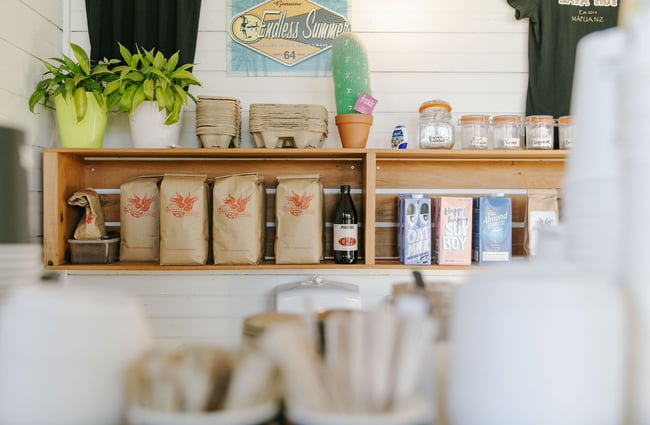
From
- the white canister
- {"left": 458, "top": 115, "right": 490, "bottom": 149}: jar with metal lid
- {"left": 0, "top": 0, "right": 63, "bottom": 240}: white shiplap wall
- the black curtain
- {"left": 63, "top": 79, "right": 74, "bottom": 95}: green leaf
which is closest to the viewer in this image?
the white canister

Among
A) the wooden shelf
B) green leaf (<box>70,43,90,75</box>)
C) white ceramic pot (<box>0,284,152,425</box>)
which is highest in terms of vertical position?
green leaf (<box>70,43,90,75</box>)

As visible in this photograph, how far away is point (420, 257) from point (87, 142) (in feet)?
4.81

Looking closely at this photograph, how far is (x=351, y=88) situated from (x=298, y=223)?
23.7 inches

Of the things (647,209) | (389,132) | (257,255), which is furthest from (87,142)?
(647,209)

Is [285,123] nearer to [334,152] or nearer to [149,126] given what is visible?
[334,152]

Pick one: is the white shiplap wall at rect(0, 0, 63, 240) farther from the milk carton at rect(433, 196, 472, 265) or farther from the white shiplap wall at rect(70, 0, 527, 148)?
the milk carton at rect(433, 196, 472, 265)

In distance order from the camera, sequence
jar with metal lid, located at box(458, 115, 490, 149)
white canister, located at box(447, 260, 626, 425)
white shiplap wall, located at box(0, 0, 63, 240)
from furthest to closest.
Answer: jar with metal lid, located at box(458, 115, 490, 149) < white shiplap wall, located at box(0, 0, 63, 240) < white canister, located at box(447, 260, 626, 425)

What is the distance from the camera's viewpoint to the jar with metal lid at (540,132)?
216cm

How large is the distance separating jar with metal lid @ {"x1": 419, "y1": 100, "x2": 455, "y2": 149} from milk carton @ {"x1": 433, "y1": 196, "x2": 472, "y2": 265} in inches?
9.3

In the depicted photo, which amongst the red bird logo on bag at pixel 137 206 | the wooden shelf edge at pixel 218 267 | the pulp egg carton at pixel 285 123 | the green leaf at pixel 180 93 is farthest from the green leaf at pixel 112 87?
the wooden shelf edge at pixel 218 267

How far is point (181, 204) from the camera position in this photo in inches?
82.7

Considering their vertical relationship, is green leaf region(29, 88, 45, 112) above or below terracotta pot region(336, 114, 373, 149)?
above

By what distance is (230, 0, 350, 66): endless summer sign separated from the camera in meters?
2.40

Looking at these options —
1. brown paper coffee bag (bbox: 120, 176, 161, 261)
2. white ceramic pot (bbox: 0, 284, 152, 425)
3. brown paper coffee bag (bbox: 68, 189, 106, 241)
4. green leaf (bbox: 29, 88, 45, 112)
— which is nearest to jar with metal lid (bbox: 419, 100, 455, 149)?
brown paper coffee bag (bbox: 120, 176, 161, 261)
